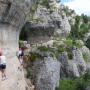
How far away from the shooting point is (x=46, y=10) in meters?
41.8

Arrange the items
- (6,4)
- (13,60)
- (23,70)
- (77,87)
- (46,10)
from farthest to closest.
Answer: (46,10), (77,87), (23,70), (13,60), (6,4)

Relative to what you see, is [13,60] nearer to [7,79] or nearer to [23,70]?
[7,79]

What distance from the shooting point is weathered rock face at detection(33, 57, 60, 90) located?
3253cm

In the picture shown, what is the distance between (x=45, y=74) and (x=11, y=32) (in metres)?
7.38

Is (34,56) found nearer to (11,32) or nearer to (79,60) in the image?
(79,60)

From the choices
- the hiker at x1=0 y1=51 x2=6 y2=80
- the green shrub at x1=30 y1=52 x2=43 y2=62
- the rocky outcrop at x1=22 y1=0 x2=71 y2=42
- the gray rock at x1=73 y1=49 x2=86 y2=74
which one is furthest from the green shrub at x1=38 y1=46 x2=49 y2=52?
the hiker at x1=0 y1=51 x2=6 y2=80

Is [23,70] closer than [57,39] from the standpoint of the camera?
Yes

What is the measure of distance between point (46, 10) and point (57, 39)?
13.0 feet

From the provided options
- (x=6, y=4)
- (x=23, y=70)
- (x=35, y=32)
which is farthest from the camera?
(x=35, y=32)

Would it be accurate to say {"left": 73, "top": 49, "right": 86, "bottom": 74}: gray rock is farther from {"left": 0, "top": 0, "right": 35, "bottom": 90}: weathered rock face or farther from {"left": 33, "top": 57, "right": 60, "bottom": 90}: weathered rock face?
{"left": 0, "top": 0, "right": 35, "bottom": 90}: weathered rock face

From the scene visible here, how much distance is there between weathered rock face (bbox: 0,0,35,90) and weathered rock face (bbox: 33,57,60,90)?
3518 mm

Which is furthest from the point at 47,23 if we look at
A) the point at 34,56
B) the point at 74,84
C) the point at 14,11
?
the point at 14,11

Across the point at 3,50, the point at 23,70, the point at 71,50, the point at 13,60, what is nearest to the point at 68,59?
the point at 71,50

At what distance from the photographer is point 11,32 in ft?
87.2
